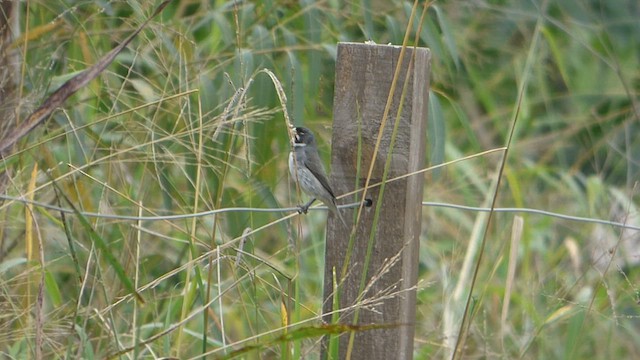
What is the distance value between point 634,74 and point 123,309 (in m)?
4.44

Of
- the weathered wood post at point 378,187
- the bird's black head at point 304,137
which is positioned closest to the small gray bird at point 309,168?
the bird's black head at point 304,137

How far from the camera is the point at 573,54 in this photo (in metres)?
7.55

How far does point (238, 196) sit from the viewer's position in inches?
159

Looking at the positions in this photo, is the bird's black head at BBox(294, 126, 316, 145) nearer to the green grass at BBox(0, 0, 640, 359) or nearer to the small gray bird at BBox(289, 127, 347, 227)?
the small gray bird at BBox(289, 127, 347, 227)

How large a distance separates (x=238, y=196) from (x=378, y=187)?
154 centimetres

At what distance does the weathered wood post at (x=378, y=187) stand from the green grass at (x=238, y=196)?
0.15m

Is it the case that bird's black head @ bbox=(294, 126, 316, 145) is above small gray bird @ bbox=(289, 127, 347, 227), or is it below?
above

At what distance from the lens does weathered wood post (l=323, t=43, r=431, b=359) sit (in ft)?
8.35

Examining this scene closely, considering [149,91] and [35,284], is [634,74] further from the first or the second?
[35,284]

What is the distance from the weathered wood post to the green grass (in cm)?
15

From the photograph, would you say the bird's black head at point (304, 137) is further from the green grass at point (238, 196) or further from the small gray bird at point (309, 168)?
the green grass at point (238, 196)

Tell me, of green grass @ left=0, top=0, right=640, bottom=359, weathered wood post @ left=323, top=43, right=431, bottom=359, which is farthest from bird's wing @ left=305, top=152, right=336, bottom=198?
weathered wood post @ left=323, top=43, right=431, bottom=359

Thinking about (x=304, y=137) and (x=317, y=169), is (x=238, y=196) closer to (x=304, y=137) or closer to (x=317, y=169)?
(x=304, y=137)

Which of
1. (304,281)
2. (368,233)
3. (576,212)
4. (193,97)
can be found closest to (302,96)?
(193,97)
